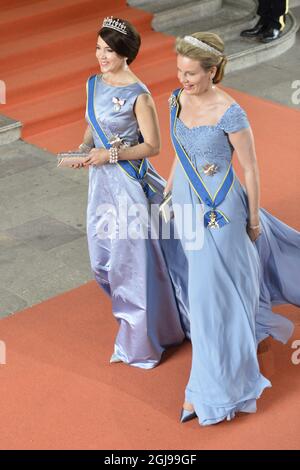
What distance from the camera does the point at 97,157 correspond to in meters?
5.62

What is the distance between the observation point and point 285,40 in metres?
11.6

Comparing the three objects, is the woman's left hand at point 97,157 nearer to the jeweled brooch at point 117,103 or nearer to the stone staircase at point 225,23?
the jeweled brooch at point 117,103

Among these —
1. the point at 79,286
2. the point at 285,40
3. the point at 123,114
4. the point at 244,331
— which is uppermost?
the point at 123,114

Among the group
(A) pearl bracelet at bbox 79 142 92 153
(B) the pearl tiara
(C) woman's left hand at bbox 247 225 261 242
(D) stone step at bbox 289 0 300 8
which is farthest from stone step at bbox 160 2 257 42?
(B) the pearl tiara

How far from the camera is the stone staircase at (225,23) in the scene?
1114cm

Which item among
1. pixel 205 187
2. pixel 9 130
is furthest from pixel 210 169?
pixel 9 130

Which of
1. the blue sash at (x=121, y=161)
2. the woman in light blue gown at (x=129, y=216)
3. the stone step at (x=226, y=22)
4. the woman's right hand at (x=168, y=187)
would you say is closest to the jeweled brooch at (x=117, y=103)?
the woman in light blue gown at (x=129, y=216)

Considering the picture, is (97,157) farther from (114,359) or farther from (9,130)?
(9,130)

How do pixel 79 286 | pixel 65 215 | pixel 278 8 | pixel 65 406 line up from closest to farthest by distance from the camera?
1. pixel 65 406
2. pixel 79 286
3. pixel 65 215
4. pixel 278 8
